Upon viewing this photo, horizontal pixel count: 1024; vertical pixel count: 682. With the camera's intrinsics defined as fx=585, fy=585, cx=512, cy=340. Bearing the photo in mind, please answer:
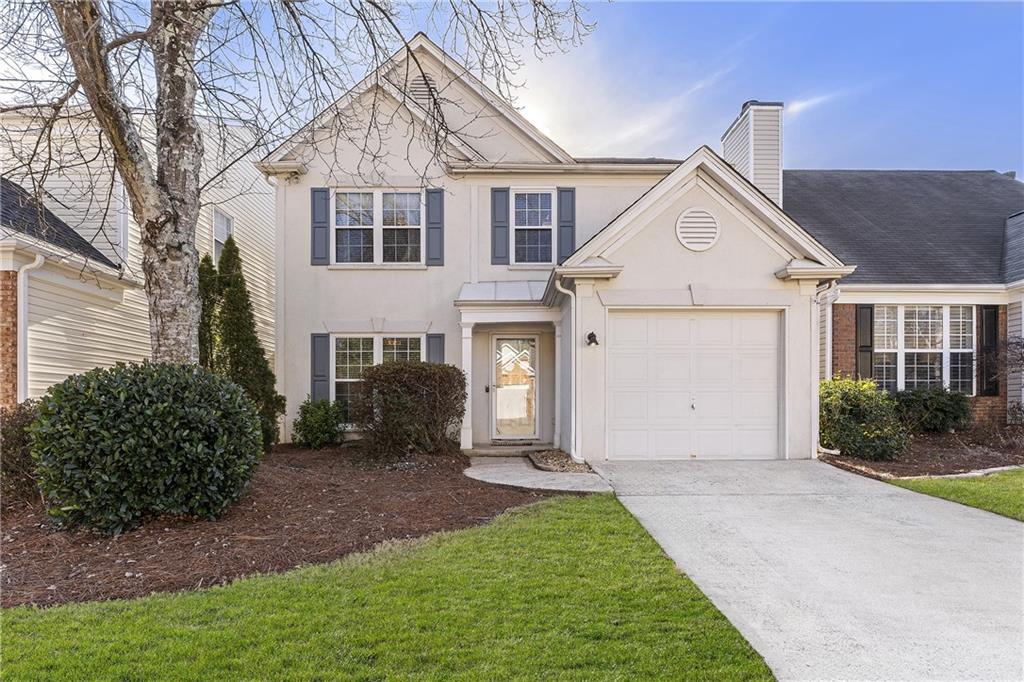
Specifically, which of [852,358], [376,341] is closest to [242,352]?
[376,341]

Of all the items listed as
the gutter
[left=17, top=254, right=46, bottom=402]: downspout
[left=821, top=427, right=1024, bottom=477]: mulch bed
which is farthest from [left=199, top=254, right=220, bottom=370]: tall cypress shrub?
[left=821, top=427, right=1024, bottom=477]: mulch bed

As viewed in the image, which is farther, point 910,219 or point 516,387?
point 910,219

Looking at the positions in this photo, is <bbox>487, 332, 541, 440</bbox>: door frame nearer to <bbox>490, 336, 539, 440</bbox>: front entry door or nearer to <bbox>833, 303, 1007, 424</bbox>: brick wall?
<bbox>490, 336, 539, 440</bbox>: front entry door

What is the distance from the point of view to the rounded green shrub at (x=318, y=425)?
11047 mm

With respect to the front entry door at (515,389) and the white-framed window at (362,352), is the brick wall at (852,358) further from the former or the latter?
the white-framed window at (362,352)

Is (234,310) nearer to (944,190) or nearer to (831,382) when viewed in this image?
(831,382)

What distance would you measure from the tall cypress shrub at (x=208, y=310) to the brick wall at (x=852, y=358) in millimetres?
12414

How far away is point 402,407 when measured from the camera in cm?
941

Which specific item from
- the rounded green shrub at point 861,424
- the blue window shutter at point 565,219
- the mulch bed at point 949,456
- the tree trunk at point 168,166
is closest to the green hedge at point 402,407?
the tree trunk at point 168,166

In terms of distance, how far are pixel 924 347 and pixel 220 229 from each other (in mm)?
16090

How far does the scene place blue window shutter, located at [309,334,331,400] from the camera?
11594mm

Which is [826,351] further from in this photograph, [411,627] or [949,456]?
[411,627]

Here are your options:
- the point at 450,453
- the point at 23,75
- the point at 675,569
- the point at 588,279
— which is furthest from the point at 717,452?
the point at 23,75

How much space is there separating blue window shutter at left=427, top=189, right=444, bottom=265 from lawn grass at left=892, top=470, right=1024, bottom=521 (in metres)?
8.47
